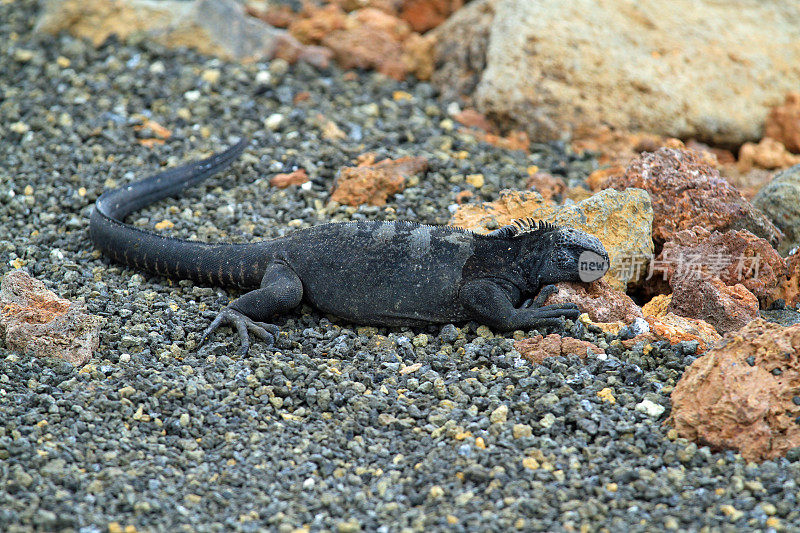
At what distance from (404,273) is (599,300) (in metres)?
1.25

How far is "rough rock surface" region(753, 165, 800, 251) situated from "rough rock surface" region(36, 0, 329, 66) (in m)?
4.44

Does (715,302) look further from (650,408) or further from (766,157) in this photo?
(766,157)

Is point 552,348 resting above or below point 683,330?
below

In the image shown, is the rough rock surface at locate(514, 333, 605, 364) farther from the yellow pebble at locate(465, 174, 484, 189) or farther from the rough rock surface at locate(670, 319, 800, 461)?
the yellow pebble at locate(465, 174, 484, 189)

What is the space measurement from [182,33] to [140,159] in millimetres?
1939

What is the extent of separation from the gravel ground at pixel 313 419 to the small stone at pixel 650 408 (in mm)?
12

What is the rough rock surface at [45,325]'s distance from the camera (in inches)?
174

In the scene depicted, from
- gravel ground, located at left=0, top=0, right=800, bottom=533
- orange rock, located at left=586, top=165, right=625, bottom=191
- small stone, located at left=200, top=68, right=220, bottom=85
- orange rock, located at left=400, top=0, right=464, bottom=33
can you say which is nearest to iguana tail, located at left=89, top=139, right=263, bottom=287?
gravel ground, located at left=0, top=0, right=800, bottom=533

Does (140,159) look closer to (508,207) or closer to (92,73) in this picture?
(92,73)

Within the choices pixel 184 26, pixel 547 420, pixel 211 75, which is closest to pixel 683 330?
pixel 547 420

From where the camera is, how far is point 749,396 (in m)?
3.77

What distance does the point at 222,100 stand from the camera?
24.7 ft

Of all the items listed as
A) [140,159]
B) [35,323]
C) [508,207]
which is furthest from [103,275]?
[508,207]

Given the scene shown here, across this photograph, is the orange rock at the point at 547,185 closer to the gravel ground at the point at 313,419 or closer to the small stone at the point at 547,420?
the gravel ground at the point at 313,419
